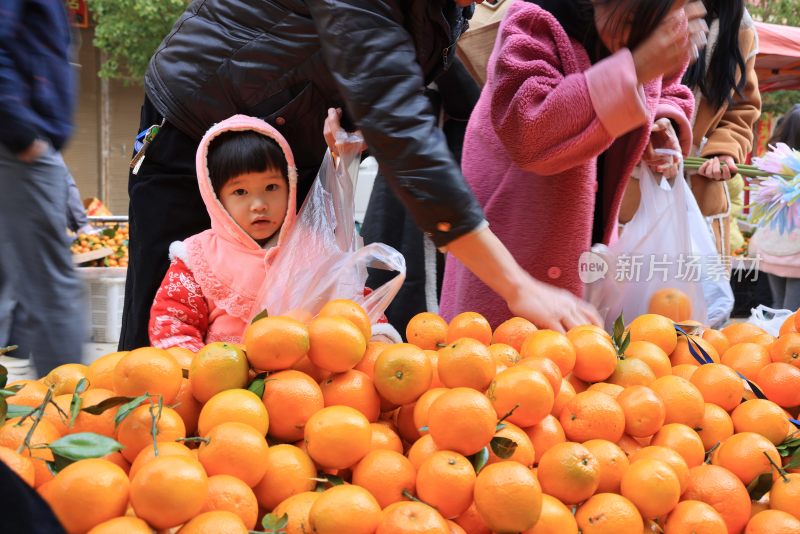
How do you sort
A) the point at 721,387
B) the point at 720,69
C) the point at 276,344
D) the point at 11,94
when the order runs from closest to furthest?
the point at 276,344 < the point at 721,387 < the point at 11,94 < the point at 720,69

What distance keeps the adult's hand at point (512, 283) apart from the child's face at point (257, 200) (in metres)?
0.77

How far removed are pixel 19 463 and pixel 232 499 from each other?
0.25 meters

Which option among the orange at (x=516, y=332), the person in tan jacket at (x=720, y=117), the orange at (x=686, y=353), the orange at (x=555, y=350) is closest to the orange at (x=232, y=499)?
the orange at (x=555, y=350)

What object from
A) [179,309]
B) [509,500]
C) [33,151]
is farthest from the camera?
[33,151]

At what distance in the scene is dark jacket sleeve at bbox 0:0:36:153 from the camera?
6.68 ft

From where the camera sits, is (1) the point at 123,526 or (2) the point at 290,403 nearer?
(1) the point at 123,526

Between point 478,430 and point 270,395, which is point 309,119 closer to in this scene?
point 270,395

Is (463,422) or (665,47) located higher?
(665,47)

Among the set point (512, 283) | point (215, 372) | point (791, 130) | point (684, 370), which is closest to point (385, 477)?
point (215, 372)

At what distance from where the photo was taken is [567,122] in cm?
164

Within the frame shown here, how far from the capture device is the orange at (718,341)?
1673mm

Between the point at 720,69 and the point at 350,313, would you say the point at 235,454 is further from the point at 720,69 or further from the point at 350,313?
the point at 720,69

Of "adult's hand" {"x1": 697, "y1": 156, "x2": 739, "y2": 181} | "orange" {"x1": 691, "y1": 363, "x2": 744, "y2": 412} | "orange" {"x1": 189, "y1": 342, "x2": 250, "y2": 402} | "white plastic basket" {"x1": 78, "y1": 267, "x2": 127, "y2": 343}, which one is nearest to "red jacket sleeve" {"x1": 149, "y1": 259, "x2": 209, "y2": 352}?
"orange" {"x1": 189, "y1": 342, "x2": 250, "y2": 402}

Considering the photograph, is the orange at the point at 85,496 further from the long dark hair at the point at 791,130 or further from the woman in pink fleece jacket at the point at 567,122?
the long dark hair at the point at 791,130
